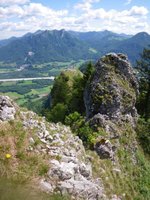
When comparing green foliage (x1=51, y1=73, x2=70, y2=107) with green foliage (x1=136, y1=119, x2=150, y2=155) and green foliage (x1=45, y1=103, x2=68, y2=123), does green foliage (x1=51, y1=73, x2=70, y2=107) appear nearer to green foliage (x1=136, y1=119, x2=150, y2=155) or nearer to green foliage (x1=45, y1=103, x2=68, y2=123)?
green foliage (x1=45, y1=103, x2=68, y2=123)

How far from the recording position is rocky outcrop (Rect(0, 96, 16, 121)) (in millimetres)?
19822

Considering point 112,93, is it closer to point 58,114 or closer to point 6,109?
point 6,109

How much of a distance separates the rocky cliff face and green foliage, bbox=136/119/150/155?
38.7ft

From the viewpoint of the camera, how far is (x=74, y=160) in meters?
19.1

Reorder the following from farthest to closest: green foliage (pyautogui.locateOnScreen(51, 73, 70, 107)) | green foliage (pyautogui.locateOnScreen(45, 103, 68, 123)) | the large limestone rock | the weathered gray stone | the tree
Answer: green foliage (pyautogui.locateOnScreen(51, 73, 70, 107)) < green foliage (pyautogui.locateOnScreen(45, 103, 68, 123)) < the tree < the weathered gray stone < the large limestone rock

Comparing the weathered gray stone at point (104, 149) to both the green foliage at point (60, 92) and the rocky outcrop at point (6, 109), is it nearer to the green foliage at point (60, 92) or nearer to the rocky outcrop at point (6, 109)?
the rocky outcrop at point (6, 109)

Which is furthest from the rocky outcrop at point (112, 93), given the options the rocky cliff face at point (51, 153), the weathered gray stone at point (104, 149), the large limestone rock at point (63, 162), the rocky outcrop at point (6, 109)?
the rocky outcrop at point (6, 109)

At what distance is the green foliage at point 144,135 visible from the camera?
3222 centimetres

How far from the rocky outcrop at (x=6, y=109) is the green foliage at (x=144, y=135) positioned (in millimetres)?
15018

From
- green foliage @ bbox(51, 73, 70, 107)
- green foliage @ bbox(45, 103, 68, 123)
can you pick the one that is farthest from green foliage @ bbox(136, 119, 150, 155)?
green foliage @ bbox(51, 73, 70, 107)

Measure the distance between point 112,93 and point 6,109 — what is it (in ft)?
49.5

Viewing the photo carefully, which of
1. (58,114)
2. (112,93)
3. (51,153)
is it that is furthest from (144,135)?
(58,114)

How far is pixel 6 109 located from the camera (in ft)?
66.9

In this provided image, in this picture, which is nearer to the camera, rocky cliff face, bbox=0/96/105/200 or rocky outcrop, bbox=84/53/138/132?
rocky cliff face, bbox=0/96/105/200
